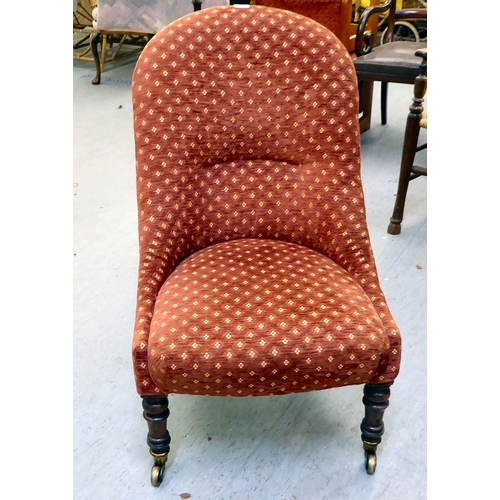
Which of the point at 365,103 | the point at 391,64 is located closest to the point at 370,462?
the point at 391,64

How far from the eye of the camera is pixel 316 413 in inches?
70.4

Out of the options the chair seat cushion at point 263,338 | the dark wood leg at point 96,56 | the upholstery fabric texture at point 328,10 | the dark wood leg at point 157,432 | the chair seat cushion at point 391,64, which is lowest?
the dark wood leg at point 157,432

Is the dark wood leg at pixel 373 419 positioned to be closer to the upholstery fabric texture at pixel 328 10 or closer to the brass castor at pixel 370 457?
the brass castor at pixel 370 457

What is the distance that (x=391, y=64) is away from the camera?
3.00 m

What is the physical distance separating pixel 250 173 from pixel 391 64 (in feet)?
5.30

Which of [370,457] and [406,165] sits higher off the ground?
[406,165]

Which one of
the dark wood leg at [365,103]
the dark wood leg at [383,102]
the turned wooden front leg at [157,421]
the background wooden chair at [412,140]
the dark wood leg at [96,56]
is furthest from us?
the dark wood leg at [96,56]

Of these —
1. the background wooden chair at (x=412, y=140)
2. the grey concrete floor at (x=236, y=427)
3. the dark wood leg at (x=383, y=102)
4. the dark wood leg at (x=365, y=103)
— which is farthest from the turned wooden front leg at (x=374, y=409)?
the dark wood leg at (x=383, y=102)

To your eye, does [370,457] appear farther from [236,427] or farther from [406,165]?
[406,165]

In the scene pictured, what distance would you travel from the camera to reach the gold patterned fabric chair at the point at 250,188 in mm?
1464

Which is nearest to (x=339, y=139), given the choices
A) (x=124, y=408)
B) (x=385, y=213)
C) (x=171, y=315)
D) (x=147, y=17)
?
(x=171, y=315)

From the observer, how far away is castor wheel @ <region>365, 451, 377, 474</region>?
1579 millimetres

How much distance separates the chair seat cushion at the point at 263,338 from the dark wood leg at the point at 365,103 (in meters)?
2.36
